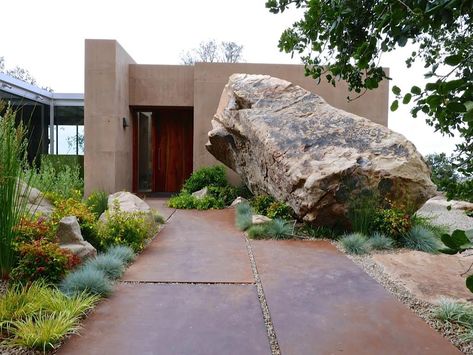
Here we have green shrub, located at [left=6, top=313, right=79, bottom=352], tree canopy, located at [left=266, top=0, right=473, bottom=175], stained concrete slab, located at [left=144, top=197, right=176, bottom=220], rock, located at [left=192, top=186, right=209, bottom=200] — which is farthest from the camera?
rock, located at [left=192, top=186, right=209, bottom=200]

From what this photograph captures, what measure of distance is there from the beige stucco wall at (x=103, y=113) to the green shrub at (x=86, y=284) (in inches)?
245

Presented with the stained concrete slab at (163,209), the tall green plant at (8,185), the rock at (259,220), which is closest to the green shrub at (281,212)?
the rock at (259,220)

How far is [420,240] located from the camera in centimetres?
487

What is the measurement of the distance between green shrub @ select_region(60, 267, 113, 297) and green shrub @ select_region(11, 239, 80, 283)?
111 mm

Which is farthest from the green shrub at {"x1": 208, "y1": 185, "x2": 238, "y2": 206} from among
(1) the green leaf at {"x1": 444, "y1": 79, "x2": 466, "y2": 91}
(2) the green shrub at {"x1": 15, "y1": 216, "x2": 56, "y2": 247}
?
(1) the green leaf at {"x1": 444, "y1": 79, "x2": 466, "y2": 91}

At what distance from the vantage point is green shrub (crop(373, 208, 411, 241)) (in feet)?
16.3

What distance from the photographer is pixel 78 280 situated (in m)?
2.99

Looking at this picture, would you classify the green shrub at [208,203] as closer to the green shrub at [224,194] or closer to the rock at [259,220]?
the green shrub at [224,194]

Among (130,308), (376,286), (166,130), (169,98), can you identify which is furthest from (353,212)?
(166,130)

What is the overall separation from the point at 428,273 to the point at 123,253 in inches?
118

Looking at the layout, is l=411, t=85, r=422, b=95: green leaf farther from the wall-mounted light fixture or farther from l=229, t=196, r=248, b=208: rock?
the wall-mounted light fixture

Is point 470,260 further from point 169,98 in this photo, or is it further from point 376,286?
point 169,98

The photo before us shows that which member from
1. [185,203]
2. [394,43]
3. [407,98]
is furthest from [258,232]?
[407,98]

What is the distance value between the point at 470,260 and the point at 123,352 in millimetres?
3960
